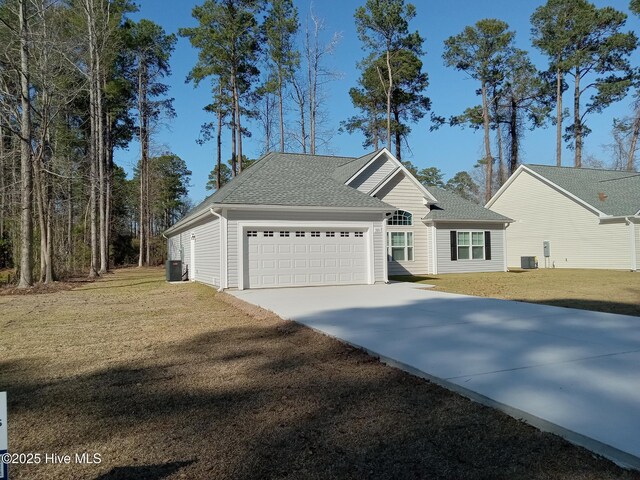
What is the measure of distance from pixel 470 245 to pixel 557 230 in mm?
6382

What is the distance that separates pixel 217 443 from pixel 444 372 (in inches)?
94.5

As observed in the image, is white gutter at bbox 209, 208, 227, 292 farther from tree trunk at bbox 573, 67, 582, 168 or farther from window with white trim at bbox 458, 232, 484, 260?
tree trunk at bbox 573, 67, 582, 168

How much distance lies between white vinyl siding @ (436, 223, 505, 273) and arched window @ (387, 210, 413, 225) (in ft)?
4.68

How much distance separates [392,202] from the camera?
20578 mm

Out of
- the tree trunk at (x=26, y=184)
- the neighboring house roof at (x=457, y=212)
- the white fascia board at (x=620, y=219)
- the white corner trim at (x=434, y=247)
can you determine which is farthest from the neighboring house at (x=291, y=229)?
the white fascia board at (x=620, y=219)

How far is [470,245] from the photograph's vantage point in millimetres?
21719

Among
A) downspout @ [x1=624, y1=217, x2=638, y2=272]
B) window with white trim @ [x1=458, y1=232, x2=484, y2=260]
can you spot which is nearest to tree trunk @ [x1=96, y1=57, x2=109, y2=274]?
window with white trim @ [x1=458, y1=232, x2=484, y2=260]

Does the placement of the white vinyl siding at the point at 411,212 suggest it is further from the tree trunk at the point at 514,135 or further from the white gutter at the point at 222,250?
the tree trunk at the point at 514,135

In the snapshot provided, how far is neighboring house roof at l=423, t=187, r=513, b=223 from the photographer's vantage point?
20906 mm

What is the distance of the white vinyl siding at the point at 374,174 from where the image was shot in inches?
778

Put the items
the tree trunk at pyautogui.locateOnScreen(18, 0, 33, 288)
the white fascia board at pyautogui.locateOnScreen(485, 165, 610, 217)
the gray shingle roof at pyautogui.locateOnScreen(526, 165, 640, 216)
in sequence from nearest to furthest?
1. the tree trunk at pyautogui.locateOnScreen(18, 0, 33, 288)
2. the gray shingle roof at pyautogui.locateOnScreen(526, 165, 640, 216)
3. the white fascia board at pyautogui.locateOnScreen(485, 165, 610, 217)

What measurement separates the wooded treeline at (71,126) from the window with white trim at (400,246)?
13.1 meters

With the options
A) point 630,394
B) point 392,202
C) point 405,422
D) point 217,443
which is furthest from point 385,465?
point 392,202

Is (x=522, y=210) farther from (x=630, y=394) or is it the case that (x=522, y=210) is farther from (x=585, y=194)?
(x=630, y=394)
